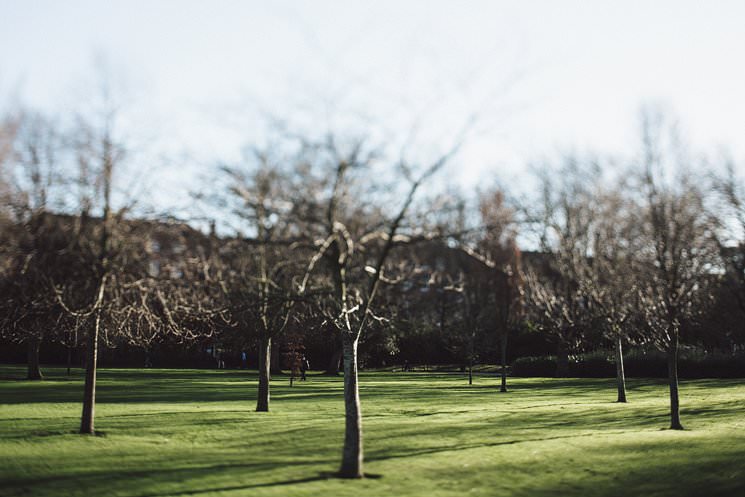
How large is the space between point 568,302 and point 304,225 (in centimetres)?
2224

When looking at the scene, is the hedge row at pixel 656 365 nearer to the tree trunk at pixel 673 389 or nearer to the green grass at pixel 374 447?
the green grass at pixel 374 447

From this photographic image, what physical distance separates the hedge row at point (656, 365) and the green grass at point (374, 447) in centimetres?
1755

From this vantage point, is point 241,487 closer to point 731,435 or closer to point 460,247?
point 460,247

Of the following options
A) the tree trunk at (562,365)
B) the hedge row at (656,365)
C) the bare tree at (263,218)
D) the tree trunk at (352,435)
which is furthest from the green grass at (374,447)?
the tree trunk at (562,365)

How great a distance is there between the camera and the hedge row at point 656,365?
4925cm

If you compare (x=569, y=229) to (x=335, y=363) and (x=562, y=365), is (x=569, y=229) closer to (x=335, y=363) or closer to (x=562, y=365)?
(x=562, y=365)

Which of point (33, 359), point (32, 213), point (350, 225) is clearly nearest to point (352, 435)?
point (350, 225)

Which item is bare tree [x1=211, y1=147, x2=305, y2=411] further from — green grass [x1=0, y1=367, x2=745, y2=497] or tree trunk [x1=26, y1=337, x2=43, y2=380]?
tree trunk [x1=26, y1=337, x2=43, y2=380]

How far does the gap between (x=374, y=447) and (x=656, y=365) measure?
3756cm

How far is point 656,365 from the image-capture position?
167 ft

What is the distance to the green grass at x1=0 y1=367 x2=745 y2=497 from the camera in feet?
45.4

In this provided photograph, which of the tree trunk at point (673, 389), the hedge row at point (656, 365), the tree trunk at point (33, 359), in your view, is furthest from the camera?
the hedge row at point (656, 365)

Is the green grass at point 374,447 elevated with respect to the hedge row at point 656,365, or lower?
lower

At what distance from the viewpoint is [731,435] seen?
69.3 ft
